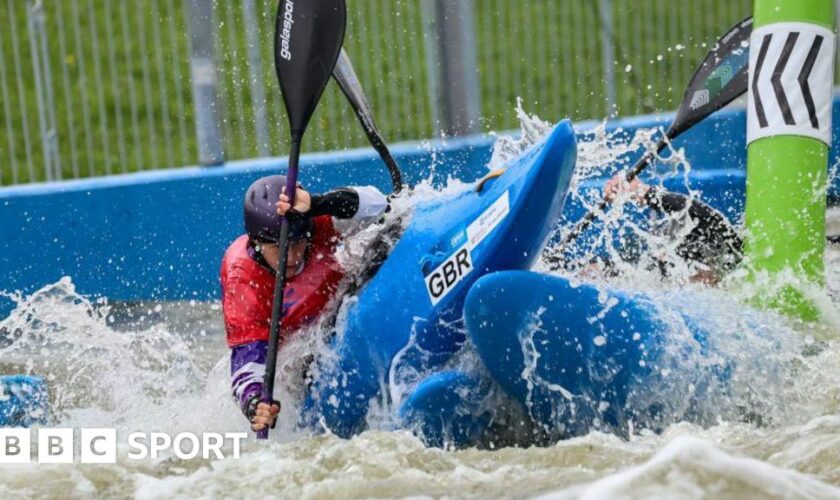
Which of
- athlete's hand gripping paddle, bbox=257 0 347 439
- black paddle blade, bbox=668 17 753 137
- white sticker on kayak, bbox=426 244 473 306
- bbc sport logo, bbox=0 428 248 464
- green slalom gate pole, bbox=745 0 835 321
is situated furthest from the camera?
Result: black paddle blade, bbox=668 17 753 137

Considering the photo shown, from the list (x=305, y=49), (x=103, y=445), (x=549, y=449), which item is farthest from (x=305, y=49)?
(x=549, y=449)

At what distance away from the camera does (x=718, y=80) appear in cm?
781

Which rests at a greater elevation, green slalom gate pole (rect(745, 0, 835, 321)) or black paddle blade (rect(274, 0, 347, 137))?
black paddle blade (rect(274, 0, 347, 137))

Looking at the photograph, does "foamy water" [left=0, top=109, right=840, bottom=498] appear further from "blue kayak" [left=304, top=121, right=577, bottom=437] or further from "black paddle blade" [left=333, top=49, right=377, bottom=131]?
"black paddle blade" [left=333, top=49, right=377, bottom=131]

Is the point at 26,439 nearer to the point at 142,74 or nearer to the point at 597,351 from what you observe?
the point at 597,351

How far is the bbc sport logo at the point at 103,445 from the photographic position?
598 centimetres

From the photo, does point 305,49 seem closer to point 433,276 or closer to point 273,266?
point 273,266

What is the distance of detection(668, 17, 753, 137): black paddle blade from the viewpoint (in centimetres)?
777

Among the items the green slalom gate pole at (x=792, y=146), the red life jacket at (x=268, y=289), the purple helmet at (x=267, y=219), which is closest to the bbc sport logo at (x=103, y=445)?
the red life jacket at (x=268, y=289)

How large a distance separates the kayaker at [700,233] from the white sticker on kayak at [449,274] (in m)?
1.44

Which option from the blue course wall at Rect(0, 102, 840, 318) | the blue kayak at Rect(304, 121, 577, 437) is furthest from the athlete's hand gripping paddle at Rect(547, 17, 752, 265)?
the blue kayak at Rect(304, 121, 577, 437)

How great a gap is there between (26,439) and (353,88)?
2189 mm

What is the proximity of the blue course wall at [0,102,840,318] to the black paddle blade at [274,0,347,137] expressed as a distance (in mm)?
2231

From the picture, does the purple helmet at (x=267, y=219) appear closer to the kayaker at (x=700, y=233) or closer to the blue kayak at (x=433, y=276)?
the blue kayak at (x=433, y=276)
